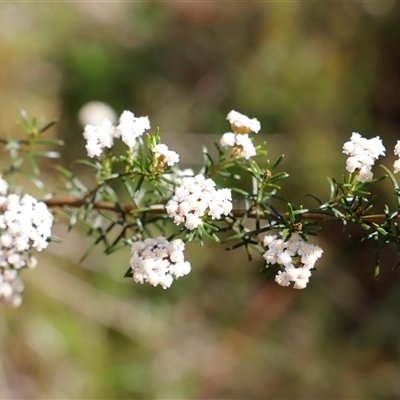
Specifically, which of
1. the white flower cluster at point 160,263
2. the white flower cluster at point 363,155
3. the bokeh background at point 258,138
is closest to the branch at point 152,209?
the white flower cluster at point 363,155

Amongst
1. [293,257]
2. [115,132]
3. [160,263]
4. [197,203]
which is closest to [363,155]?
[293,257]

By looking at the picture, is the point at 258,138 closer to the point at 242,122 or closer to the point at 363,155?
the point at 242,122

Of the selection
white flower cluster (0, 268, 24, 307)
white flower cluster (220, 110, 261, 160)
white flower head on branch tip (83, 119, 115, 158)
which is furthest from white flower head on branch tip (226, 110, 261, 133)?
white flower cluster (0, 268, 24, 307)

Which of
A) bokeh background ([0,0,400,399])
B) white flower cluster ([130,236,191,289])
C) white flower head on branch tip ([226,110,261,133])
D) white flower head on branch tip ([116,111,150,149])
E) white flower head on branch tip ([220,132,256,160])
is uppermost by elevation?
bokeh background ([0,0,400,399])

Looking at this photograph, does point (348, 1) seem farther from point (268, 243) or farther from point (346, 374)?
point (268, 243)

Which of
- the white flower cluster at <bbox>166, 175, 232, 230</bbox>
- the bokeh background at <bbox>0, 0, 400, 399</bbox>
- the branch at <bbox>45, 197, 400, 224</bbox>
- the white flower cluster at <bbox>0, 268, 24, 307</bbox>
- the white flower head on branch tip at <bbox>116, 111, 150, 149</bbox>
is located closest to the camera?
the white flower cluster at <bbox>166, 175, 232, 230</bbox>

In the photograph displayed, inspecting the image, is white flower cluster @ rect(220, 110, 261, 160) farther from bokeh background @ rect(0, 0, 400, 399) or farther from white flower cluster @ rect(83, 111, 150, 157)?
bokeh background @ rect(0, 0, 400, 399)

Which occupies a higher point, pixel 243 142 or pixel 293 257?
pixel 243 142
